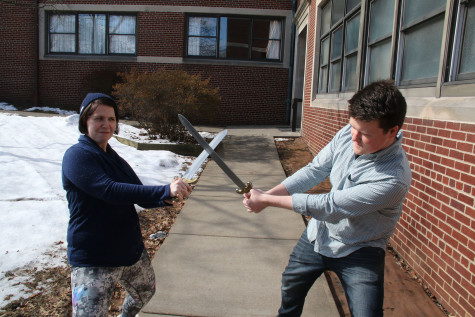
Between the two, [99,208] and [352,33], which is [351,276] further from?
[352,33]

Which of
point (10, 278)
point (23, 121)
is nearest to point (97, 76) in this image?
point (23, 121)

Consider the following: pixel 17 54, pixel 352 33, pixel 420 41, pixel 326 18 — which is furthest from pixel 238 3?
pixel 420 41

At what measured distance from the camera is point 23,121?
9523mm

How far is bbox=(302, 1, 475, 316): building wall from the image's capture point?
258 cm

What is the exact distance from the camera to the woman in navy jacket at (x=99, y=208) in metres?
1.82

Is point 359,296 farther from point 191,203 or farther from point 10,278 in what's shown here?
point 191,203

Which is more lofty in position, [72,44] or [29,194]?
[72,44]

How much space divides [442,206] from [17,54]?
55.2 ft

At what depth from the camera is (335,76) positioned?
7461mm

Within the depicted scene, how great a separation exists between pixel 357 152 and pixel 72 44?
1622 cm

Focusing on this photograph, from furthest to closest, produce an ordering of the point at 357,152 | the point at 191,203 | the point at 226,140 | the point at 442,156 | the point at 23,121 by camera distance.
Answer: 1. the point at 226,140
2. the point at 23,121
3. the point at 191,203
4. the point at 442,156
5. the point at 357,152

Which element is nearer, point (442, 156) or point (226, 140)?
point (442, 156)

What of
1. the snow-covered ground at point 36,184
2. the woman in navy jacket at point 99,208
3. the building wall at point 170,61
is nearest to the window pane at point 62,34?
the building wall at point 170,61

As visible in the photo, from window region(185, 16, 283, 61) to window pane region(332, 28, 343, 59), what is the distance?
286 inches
